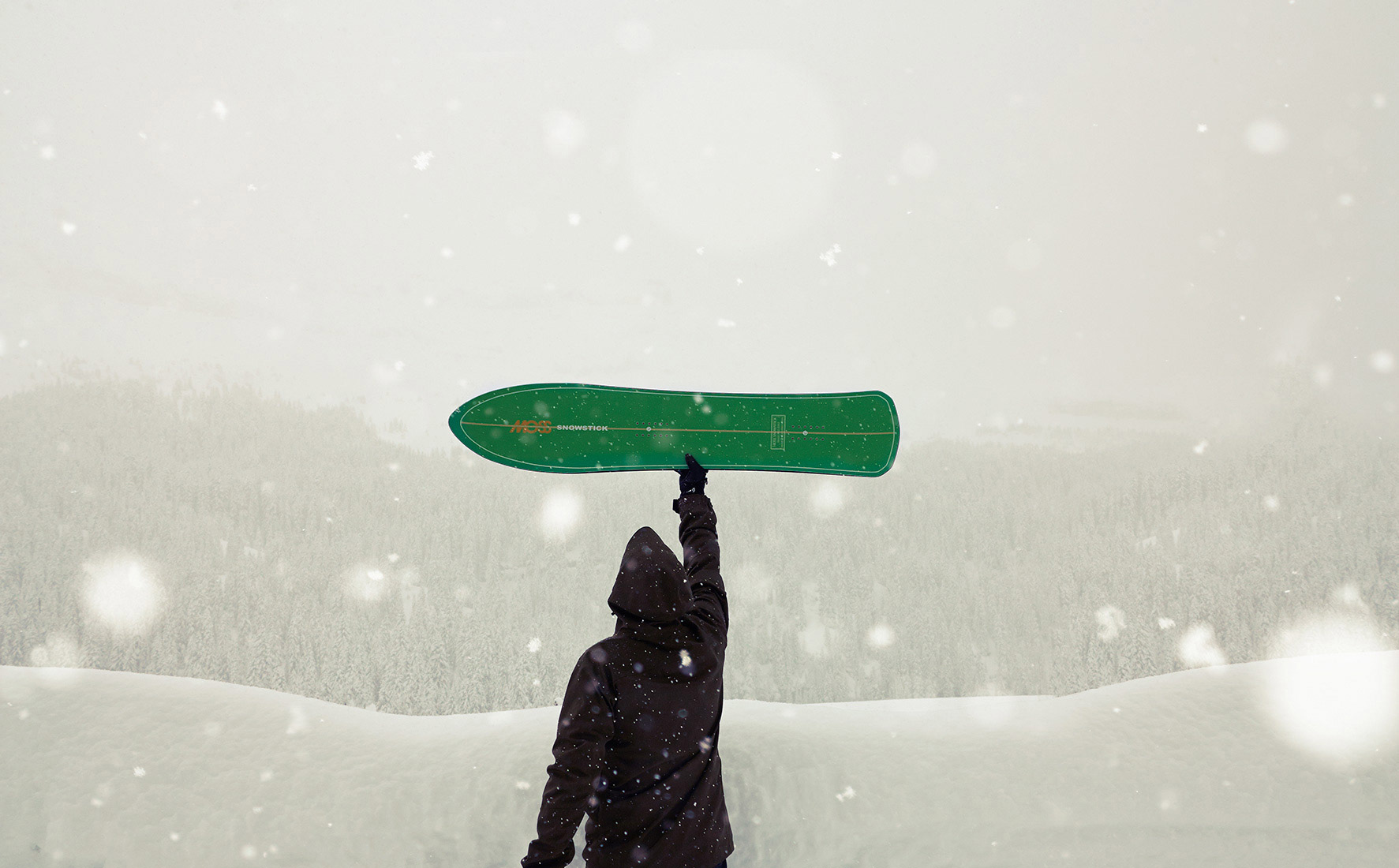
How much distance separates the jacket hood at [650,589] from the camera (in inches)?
77.3

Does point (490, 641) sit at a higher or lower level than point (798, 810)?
lower

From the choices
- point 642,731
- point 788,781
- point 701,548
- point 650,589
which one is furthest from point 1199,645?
point 650,589

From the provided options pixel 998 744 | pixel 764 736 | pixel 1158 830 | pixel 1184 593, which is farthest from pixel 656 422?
pixel 1184 593

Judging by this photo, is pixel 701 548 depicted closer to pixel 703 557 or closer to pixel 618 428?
pixel 703 557

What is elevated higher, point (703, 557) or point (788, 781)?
point (703, 557)

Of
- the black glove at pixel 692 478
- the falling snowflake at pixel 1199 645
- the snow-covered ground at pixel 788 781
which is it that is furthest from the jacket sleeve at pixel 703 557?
the falling snowflake at pixel 1199 645

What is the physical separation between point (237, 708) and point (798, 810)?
10.5 ft

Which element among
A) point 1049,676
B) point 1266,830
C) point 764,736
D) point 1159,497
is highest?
point 764,736

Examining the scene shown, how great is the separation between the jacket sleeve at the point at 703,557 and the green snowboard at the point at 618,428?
0.98 meters

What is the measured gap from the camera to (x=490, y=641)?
14.8 m

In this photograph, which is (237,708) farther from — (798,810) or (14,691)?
(798,810)

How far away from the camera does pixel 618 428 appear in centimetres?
399

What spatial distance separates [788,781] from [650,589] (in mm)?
1649

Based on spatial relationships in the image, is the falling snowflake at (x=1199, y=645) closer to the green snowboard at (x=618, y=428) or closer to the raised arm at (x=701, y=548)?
the green snowboard at (x=618, y=428)
